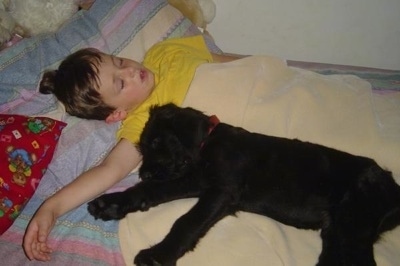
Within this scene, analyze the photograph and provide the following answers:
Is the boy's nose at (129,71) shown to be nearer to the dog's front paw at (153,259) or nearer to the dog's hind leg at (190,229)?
the dog's hind leg at (190,229)

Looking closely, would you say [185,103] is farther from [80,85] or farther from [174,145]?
[80,85]

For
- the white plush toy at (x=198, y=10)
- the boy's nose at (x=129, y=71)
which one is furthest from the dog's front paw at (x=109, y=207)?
the white plush toy at (x=198, y=10)

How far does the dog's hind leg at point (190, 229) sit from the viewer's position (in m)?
1.05

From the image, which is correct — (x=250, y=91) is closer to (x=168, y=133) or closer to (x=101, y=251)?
(x=168, y=133)

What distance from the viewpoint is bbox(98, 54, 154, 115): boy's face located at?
134cm

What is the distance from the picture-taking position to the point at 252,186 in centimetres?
115

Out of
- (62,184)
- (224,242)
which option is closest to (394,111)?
(224,242)

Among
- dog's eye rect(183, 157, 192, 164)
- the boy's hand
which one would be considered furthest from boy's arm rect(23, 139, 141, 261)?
dog's eye rect(183, 157, 192, 164)

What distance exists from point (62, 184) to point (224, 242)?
62 cm

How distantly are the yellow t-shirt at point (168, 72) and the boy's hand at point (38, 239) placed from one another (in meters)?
0.39

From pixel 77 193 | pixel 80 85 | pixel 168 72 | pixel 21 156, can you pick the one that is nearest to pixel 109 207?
pixel 77 193

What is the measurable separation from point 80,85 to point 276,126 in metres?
0.70

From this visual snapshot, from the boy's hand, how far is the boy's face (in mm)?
464

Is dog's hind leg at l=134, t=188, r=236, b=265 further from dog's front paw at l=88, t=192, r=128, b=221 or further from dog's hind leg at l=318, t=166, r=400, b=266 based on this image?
dog's hind leg at l=318, t=166, r=400, b=266
